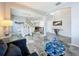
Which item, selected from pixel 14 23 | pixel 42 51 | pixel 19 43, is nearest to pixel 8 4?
pixel 14 23

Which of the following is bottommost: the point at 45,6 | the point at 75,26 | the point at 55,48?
the point at 55,48

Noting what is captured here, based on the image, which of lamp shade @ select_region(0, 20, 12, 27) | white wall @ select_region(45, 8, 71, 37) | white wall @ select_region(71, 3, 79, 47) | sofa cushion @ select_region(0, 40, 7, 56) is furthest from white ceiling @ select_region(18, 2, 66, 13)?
sofa cushion @ select_region(0, 40, 7, 56)

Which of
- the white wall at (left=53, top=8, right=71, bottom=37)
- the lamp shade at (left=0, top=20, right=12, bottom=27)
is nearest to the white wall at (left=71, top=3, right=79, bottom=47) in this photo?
the white wall at (left=53, top=8, right=71, bottom=37)

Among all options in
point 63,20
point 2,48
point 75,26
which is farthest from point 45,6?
point 2,48

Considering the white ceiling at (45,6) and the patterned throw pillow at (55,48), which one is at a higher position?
the white ceiling at (45,6)

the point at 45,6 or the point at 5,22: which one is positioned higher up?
the point at 45,6

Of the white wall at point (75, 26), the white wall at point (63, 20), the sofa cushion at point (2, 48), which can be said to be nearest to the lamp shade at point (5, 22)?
the sofa cushion at point (2, 48)

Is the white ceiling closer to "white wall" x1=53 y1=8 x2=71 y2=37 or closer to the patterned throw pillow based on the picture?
"white wall" x1=53 y1=8 x2=71 y2=37

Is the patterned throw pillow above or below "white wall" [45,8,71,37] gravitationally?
below

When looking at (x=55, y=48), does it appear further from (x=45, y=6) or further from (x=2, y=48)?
(x=2, y=48)

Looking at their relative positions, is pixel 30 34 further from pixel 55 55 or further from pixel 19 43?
pixel 55 55

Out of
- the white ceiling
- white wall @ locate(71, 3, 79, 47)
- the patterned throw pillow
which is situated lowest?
the patterned throw pillow

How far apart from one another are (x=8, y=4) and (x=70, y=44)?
858 mm

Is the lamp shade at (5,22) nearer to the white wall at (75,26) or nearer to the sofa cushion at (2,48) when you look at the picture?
the sofa cushion at (2,48)
